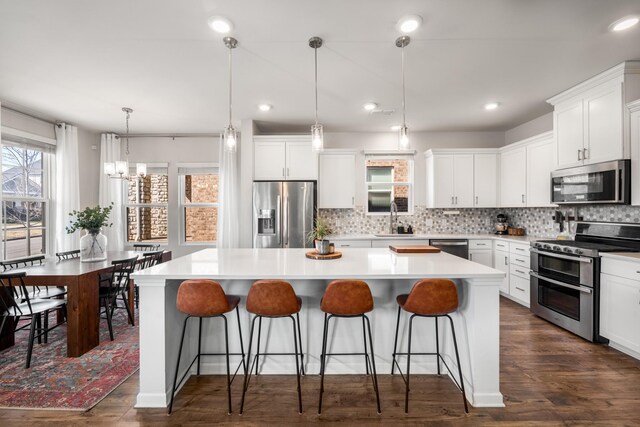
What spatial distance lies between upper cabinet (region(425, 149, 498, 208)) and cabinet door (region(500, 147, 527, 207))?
121 millimetres

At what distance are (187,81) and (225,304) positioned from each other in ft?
8.29

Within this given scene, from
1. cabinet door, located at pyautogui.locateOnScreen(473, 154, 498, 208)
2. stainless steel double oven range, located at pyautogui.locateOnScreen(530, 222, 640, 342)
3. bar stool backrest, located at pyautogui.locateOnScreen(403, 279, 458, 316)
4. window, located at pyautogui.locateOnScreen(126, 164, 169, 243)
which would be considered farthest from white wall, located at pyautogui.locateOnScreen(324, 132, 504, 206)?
bar stool backrest, located at pyautogui.locateOnScreen(403, 279, 458, 316)

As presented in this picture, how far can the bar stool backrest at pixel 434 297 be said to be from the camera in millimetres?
1901

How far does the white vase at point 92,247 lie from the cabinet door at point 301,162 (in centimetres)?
255

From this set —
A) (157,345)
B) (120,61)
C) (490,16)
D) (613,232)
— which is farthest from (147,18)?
(613,232)

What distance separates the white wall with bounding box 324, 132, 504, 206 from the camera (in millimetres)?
5230

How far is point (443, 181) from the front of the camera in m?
4.91

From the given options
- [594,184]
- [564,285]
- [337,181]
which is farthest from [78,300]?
[594,184]

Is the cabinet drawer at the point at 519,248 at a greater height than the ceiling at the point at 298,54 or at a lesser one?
lesser

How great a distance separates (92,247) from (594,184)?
561cm

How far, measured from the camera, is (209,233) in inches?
218

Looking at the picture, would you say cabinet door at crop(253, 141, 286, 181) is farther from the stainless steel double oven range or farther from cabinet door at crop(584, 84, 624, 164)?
cabinet door at crop(584, 84, 624, 164)

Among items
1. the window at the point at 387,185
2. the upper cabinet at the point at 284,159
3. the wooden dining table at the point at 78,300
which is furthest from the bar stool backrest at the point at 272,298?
the window at the point at 387,185

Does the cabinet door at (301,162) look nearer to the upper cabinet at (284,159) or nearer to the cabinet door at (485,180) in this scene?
the upper cabinet at (284,159)
